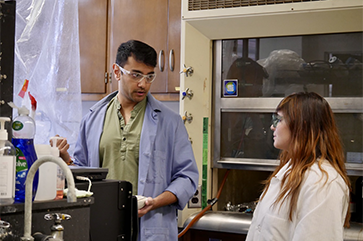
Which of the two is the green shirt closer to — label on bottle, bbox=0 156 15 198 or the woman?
the woman

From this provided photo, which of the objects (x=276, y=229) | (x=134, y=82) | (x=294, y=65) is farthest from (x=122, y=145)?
(x=294, y=65)

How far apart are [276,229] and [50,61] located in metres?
1.54

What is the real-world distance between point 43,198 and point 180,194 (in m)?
0.85

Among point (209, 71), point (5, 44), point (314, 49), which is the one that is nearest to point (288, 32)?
point (314, 49)

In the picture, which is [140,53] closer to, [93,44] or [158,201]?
[158,201]

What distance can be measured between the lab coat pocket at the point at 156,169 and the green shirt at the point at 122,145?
0.21 ft

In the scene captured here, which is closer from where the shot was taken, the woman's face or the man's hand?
the woman's face

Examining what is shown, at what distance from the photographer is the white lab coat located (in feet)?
4.14

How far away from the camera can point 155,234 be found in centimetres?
167

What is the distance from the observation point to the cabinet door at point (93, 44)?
108 inches

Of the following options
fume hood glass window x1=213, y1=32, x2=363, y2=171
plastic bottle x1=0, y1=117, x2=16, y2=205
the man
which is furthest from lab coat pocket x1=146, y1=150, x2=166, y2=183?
plastic bottle x1=0, y1=117, x2=16, y2=205

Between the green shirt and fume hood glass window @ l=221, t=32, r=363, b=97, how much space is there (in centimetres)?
70

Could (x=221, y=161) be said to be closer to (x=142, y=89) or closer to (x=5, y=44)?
(x=142, y=89)

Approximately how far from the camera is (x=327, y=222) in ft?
4.14
